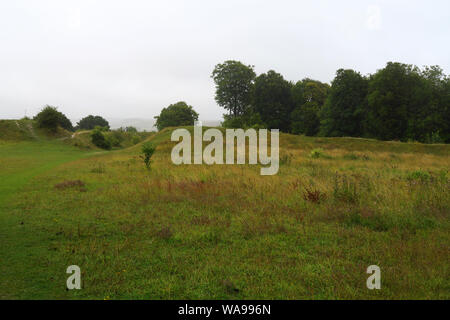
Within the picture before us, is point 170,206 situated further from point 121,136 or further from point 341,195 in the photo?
point 121,136

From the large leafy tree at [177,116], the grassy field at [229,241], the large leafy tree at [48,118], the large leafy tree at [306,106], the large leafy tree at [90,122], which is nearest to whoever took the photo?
the grassy field at [229,241]

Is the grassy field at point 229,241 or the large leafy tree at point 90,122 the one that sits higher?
the large leafy tree at point 90,122

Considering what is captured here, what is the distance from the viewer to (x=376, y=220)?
6.93 metres

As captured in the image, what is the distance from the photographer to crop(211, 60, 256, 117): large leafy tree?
63.1m

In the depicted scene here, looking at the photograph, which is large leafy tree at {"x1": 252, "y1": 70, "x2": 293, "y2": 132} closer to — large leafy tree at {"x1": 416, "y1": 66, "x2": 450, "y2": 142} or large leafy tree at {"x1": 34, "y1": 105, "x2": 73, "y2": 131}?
large leafy tree at {"x1": 416, "y1": 66, "x2": 450, "y2": 142}

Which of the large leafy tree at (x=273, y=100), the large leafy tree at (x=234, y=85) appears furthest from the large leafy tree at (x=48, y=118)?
the large leafy tree at (x=273, y=100)

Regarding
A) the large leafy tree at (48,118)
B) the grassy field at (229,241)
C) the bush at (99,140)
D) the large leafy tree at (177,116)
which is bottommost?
the grassy field at (229,241)

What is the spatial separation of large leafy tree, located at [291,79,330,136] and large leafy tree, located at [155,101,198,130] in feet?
96.8

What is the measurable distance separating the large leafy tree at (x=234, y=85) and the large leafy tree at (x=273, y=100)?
11.9 ft

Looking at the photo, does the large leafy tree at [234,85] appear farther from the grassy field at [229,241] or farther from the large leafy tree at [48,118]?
the grassy field at [229,241]

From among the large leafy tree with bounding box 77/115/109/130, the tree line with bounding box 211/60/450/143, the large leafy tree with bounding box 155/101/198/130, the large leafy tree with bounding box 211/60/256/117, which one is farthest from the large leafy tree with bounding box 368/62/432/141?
the large leafy tree with bounding box 77/115/109/130

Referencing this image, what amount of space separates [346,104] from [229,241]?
2078 inches

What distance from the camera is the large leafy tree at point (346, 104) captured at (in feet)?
167

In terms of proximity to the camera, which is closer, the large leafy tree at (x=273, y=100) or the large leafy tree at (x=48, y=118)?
the large leafy tree at (x=48, y=118)
